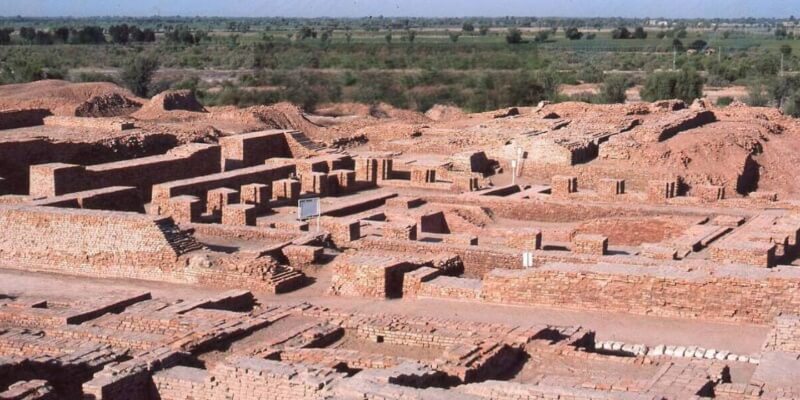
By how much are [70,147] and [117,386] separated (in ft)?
48.4

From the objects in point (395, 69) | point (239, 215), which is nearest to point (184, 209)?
point (239, 215)

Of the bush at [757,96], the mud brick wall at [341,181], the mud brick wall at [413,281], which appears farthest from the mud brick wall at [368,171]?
the bush at [757,96]

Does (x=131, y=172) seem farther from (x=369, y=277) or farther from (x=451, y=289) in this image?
(x=451, y=289)

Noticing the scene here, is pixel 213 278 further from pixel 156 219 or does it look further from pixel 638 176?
pixel 638 176

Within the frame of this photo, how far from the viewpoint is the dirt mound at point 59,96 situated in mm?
32375

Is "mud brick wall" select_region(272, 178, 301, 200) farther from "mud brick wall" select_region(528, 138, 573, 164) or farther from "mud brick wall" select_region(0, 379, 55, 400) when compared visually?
"mud brick wall" select_region(0, 379, 55, 400)

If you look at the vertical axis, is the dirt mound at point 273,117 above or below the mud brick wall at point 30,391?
below

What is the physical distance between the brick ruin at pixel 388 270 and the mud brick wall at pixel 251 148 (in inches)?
2.2

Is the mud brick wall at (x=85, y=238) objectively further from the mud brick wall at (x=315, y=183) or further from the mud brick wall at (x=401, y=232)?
the mud brick wall at (x=315, y=183)

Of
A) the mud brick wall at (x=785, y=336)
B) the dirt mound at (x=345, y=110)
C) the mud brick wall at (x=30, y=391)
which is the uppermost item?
the mud brick wall at (x=30, y=391)

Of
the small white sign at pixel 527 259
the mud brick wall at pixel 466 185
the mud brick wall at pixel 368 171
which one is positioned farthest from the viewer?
the mud brick wall at pixel 368 171

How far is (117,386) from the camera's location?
9.45 m

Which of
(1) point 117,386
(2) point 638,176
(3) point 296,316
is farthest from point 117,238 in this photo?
(2) point 638,176

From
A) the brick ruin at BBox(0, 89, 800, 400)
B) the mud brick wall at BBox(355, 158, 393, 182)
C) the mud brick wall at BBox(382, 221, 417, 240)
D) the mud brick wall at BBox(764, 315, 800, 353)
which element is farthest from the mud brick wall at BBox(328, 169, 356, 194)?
the mud brick wall at BBox(764, 315, 800, 353)
